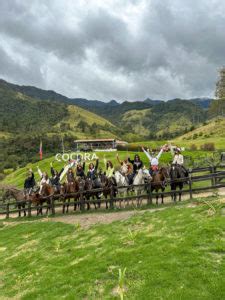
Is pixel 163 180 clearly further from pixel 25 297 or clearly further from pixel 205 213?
pixel 25 297

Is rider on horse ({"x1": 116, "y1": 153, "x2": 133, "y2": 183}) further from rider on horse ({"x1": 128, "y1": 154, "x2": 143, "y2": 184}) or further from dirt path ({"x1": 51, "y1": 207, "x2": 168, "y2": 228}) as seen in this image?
dirt path ({"x1": 51, "y1": 207, "x2": 168, "y2": 228})

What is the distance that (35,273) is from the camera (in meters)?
11.2

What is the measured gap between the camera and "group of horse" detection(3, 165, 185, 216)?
20812 millimetres

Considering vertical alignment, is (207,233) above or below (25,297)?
above

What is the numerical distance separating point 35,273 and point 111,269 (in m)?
2.96

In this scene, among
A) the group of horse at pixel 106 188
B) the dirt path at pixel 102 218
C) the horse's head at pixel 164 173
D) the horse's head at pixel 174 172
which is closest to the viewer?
the dirt path at pixel 102 218

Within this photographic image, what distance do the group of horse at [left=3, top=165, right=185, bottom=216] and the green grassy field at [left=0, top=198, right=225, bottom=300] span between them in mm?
5235

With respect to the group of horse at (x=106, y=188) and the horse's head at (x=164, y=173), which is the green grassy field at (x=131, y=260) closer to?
the group of horse at (x=106, y=188)

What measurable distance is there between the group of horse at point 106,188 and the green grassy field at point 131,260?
523cm

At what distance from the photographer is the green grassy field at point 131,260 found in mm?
8062

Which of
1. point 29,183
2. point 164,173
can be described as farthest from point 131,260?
point 29,183

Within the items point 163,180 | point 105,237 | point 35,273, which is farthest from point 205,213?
point 163,180

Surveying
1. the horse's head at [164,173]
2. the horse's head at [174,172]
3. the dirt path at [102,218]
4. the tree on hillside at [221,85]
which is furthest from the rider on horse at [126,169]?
the tree on hillside at [221,85]

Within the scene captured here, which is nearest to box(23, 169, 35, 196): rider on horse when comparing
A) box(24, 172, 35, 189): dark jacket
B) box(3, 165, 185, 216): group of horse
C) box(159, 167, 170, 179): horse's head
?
box(24, 172, 35, 189): dark jacket
